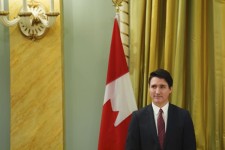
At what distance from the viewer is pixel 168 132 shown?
2.02 meters

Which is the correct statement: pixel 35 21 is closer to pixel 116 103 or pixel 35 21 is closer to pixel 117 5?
pixel 117 5

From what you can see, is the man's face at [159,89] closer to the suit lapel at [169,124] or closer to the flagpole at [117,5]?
the suit lapel at [169,124]

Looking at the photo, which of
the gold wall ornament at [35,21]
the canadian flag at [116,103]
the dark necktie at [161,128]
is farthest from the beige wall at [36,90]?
the dark necktie at [161,128]

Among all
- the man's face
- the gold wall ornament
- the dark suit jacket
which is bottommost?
the dark suit jacket

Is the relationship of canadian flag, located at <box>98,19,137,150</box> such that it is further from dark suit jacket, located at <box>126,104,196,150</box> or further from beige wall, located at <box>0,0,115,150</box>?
dark suit jacket, located at <box>126,104,196,150</box>

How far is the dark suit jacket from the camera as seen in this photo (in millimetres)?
2010

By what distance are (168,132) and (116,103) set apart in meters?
0.59

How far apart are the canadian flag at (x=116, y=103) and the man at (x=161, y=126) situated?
1.32 ft

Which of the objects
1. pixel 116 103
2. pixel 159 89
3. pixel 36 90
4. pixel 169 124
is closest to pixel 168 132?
pixel 169 124

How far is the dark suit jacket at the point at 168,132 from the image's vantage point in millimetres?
2010

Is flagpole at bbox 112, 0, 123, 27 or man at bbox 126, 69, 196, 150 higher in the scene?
flagpole at bbox 112, 0, 123, 27

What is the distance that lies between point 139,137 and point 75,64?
911 mm

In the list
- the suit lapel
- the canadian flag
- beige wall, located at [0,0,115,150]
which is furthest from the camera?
beige wall, located at [0,0,115,150]

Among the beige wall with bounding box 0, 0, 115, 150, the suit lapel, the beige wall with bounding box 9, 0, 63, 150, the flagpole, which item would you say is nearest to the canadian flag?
the flagpole
